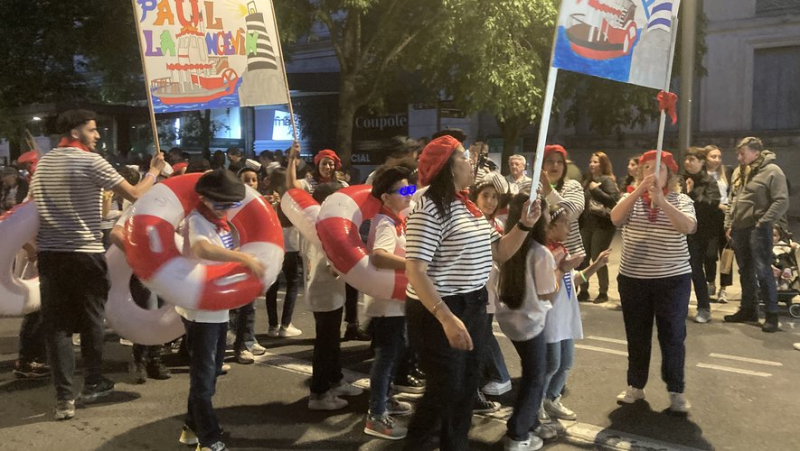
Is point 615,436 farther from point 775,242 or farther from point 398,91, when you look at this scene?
point 398,91

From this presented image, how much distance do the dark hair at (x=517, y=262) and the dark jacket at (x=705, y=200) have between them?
4.73 metres

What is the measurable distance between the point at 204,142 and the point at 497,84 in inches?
565

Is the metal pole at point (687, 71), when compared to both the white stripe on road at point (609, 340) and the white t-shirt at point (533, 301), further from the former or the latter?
the white t-shirt at point (533, 301)

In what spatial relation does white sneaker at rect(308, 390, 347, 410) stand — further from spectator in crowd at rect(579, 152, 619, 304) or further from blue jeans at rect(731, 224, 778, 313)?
blue jeans at rect(731, 224, 778, 313)

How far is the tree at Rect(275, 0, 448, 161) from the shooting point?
14.9 m

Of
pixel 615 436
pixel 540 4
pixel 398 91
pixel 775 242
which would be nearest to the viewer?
pixel 615 436

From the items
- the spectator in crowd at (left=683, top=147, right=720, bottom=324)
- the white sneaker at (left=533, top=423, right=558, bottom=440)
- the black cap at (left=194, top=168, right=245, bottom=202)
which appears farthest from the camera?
the spectator in crowd at (left=683, top=147, right=720, bottom=324)

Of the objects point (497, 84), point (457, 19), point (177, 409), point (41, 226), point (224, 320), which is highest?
point (457, 19)

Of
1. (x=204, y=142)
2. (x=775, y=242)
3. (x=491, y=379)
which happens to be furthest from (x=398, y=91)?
(x=491, y=379)

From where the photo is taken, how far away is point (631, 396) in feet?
17.6

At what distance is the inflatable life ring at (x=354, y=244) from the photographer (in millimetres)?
4551

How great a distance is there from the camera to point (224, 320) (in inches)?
173

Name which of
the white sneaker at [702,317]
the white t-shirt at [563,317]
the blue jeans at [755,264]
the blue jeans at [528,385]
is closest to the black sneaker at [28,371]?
the blue jeans at [528,385]

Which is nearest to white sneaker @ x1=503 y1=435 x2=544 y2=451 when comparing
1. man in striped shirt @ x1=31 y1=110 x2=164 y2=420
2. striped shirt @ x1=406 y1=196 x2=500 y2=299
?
striped shirt @ x1=406 y1=196 x2=500 y2=299
